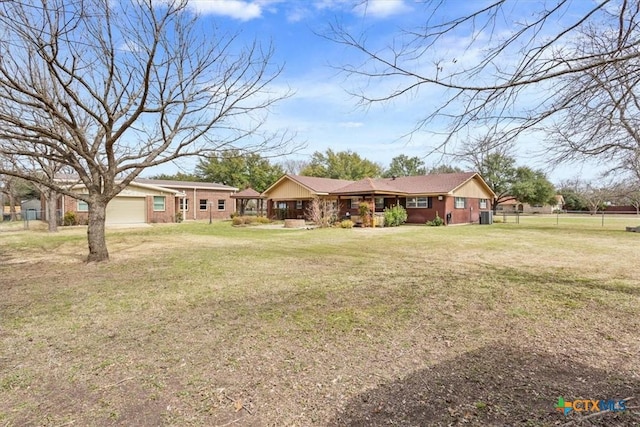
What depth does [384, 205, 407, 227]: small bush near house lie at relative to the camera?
2241cm

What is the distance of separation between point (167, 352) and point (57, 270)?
20.3 ft

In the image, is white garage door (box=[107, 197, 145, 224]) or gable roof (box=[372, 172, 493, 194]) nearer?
white garage door (box=[107, 197, 145, 224])

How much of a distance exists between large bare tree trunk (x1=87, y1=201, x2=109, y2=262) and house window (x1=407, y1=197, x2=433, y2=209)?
20.7 metres

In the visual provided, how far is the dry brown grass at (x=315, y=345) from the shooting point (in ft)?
8.36

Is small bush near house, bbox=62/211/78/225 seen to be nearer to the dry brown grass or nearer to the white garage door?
the white garage door

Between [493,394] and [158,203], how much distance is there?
28.0 metres

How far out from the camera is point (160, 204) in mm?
27156

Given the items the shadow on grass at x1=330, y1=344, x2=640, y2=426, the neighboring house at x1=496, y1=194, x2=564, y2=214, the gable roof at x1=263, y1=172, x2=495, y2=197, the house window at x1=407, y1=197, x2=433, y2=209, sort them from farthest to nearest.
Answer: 1. the neighboring house at x1=496, y1=194, x2=564, y2=214
2. the house window at x1=407, y1=197, x2=433, y2=209
3. the gable roof at x1=263, y1=172, x2=495, y2=197
4. the shadow on grass at x1=330, y1=344, x2=640, y2=426

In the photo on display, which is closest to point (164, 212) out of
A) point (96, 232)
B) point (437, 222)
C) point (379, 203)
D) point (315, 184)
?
point (315, 184)

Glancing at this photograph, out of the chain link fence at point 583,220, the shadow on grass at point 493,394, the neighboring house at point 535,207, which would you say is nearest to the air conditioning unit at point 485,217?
the chain link fence at point 583,220

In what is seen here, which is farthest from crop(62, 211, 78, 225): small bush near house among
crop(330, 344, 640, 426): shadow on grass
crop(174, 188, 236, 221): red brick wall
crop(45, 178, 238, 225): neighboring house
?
crop(330, 344, 640, 426): shadow on grass

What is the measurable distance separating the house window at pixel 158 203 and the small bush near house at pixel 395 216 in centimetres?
1699

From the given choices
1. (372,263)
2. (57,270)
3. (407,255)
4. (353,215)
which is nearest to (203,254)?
(57,270)

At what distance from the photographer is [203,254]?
10.3 meters
